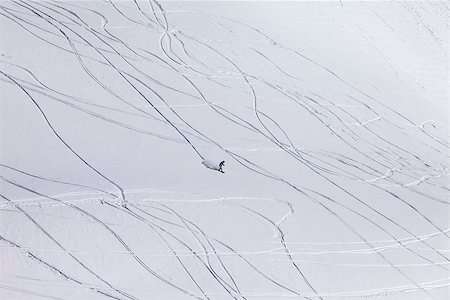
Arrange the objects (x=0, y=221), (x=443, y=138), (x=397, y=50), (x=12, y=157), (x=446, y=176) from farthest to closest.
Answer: (x=397, y=50)
(x=443, y=138)
(x=446, y=176)
(x=12, y=157)
(x=0, y=221)

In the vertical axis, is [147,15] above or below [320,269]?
above

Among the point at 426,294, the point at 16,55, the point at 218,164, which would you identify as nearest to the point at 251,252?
the point at 218,164

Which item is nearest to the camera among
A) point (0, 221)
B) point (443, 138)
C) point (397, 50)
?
point (0, 221)

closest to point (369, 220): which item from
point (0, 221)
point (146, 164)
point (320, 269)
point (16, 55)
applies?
point (320, 269)

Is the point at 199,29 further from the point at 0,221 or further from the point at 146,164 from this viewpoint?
the point at 0,221

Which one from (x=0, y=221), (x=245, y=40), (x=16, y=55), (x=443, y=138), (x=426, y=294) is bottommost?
(x=426, y=294)

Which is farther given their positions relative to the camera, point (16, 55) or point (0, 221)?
point (16, 55)

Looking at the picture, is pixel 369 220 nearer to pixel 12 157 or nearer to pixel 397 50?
pixel 397 50
